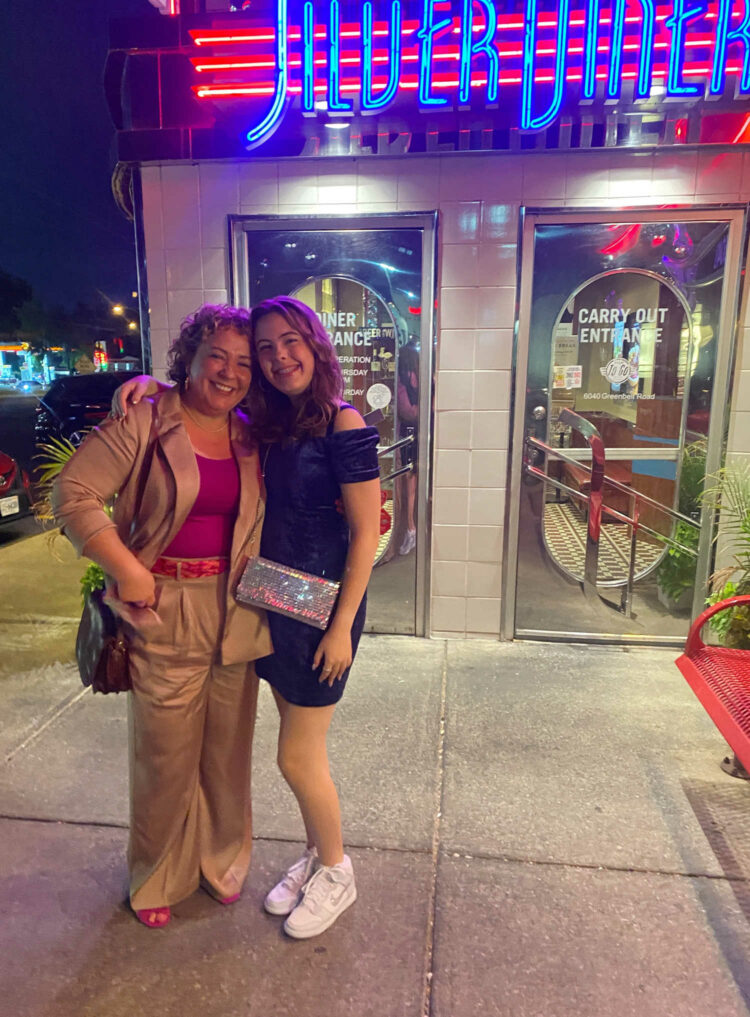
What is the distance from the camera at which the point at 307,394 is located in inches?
76.9

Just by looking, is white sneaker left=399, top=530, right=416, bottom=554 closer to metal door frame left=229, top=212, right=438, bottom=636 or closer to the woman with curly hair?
metal door frame left=229, top=212, right=438, bottom=636

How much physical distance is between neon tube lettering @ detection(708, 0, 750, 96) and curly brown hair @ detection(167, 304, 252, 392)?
3.07 m

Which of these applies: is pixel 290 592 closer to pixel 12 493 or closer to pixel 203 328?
pixel 203 328

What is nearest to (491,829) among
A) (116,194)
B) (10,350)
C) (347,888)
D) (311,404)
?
(347,888)

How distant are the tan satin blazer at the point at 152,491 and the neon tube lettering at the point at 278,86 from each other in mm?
2431

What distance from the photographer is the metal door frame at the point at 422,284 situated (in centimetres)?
398

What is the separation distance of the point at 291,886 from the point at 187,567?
1.13 metres

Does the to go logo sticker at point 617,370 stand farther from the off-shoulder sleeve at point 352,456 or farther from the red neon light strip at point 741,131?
the off-shoulder sleeve at point 352,456

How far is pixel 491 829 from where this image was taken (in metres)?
2.60

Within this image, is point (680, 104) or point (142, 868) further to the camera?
point (680, 104)

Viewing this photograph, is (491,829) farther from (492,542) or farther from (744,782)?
(492,542)

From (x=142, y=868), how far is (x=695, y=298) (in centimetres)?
390

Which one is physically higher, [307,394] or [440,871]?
[307,394]

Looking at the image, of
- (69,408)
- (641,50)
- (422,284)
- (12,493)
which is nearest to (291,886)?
(422,284)
